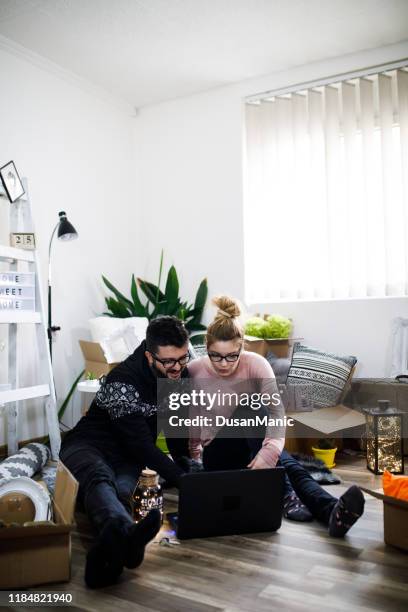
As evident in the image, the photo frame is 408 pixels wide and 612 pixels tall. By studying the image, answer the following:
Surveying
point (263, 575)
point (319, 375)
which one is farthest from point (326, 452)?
point (263, 575)

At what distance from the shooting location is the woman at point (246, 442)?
6.16 feet

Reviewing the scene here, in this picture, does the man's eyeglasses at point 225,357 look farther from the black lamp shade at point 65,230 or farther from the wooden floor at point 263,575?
the black lamp shade at point 65,230

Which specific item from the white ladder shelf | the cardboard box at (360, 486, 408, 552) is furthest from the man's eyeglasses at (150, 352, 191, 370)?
the white ladder shelf

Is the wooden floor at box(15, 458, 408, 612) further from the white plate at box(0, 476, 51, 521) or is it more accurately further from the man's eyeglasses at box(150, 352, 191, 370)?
the man's eyeglasses at box(150, 352, 191, 370)

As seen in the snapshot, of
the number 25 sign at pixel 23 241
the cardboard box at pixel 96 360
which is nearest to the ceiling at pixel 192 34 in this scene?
the number 25 sign at pixel 23 241

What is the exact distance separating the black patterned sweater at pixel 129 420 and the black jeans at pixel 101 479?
3 centimetres

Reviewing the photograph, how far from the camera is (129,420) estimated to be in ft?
6.27

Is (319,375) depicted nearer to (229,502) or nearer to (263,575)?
(229,502)

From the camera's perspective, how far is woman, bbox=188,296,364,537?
74.0 inches

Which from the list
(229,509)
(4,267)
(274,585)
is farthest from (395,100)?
(274,585)

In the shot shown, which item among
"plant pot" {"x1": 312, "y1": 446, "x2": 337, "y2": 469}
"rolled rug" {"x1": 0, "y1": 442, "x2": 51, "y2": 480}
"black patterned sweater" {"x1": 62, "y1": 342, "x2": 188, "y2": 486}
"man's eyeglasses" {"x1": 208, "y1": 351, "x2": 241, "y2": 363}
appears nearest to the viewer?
"black patterned sweater" {"x1": 62, "y1": 342, "x2": 188, "y2": 486}

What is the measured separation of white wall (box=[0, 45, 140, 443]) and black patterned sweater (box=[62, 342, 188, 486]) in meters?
1.32

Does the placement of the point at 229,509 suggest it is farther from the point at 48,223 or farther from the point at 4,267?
the point at 48,223

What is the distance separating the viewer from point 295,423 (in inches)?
116
